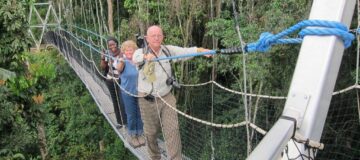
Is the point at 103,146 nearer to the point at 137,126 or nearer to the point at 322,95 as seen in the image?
the point at 137,126

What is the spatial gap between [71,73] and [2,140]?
6023mm

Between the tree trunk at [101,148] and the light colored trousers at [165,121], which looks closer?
the light colored trousers at [165,121]

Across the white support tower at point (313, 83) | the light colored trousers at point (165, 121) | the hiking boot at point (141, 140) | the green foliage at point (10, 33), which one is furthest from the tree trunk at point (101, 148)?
the white support tower at point (313, 83)

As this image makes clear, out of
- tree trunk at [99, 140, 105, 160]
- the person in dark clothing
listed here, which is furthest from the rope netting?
tree trunk at [99, 140, 105, 160]

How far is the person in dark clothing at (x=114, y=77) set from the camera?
8.36 ft

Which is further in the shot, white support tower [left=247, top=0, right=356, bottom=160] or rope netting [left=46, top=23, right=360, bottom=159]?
rope netting [left=46, top=23, right=360, bottom=159]

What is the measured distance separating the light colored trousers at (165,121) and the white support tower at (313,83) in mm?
1290

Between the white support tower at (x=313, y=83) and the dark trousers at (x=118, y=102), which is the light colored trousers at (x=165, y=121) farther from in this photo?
the white support tower at (x=313, y=83)

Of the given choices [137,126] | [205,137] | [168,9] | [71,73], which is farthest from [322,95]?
[71,73]

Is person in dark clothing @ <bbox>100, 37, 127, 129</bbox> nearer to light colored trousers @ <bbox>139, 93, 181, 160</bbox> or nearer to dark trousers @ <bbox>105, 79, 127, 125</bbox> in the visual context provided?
dark trousers @ <bbox>105, 79, 127, 125</bbox>

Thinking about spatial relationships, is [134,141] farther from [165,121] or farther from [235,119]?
[235,119]

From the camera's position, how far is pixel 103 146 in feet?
24.3

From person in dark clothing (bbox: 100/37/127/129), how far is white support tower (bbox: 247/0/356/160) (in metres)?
2.04

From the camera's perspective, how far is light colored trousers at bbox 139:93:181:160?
1.80 m
